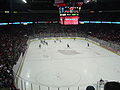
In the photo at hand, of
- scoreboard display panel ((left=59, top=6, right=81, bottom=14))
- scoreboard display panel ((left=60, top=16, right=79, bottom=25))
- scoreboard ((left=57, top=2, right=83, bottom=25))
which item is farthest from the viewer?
scoreboard display panel ((left=60, top=16, right=79, bottom=25))

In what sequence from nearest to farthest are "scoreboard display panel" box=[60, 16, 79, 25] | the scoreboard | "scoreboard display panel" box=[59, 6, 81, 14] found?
the scoreboard → "scoreboard display panel" box=[59, 6, 81, 14] → "scoreboard display panel" box=[60, 16, 79, 25]

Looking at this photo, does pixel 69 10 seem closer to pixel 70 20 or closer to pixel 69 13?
pixel 69 13

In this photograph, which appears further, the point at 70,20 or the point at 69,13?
the point at 70,20

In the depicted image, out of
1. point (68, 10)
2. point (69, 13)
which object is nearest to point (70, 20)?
point (69, 13)

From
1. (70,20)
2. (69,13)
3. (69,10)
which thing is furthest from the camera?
(70,20)

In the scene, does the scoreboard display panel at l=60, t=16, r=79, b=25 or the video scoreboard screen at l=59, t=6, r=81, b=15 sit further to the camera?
the scoreboard display panel at l=60, t=16, r=79, b=25

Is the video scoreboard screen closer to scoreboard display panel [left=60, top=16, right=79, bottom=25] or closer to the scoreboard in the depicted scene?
the scoreboard

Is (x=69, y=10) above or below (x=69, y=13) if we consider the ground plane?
above

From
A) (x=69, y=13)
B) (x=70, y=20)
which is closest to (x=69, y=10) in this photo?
(x=69, y=13)

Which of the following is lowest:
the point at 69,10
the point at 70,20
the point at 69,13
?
the point at 70,20

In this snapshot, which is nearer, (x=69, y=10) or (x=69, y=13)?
(x=69, y=10)

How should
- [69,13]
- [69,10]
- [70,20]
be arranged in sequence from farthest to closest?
[70,20]
[69,13]
[69,10]

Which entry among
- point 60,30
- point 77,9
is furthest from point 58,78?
point 60,30

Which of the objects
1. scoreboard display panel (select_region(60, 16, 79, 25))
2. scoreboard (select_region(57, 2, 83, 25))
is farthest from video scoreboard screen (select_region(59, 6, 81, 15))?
scoreboard display panel (select_region(60, 16, 79, 25))
